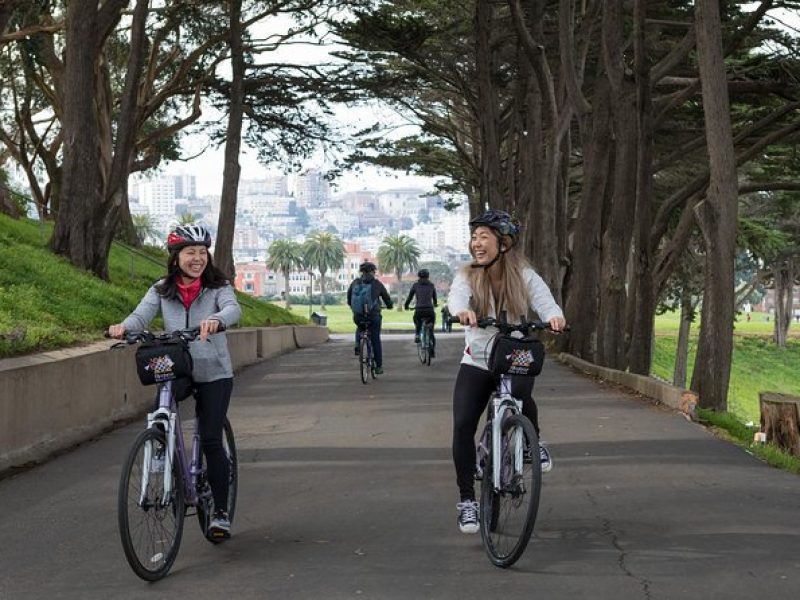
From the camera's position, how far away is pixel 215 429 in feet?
23.6

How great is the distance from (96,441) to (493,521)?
6.33 meters

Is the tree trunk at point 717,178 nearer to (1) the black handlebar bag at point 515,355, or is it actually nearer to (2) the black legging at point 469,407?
(2) the black legging at point 469,407

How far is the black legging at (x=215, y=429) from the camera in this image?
7180 millimetres

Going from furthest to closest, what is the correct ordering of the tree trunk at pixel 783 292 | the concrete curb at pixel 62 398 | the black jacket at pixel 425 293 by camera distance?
the tree trunk at pixel 783 292
the black jacket at pixel 425 293
the concrete curb at pixel 62 398

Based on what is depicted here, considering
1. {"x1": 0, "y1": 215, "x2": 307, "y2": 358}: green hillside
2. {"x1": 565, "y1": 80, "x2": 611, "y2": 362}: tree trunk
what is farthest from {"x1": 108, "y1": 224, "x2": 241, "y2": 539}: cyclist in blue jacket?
{"x1": 565, "y1": 80, "x2": 611, "y2": 362}: tree trunk

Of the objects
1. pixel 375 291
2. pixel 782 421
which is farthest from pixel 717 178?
pixel 375 291

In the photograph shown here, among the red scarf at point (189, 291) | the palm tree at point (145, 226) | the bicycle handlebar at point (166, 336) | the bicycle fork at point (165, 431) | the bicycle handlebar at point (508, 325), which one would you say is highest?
the palm tree at point (145, 226)

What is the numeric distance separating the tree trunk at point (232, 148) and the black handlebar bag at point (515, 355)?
27146 millimetres

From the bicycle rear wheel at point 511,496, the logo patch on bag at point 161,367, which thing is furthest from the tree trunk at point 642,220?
the logo patch on bag at point 161,367

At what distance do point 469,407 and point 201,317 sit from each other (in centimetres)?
142

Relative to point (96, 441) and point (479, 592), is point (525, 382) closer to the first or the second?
point (479, 592)

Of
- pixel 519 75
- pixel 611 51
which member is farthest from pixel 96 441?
pixel 519 75

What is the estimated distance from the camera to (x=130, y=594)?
6293 mm

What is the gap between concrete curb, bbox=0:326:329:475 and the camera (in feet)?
34.8
